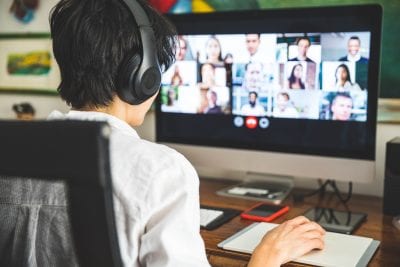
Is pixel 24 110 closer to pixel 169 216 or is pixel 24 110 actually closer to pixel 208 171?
pixel 208 171

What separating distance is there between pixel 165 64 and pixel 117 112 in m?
0.15

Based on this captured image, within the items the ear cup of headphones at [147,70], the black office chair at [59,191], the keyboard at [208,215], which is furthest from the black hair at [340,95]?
the black office chair at [59,191]

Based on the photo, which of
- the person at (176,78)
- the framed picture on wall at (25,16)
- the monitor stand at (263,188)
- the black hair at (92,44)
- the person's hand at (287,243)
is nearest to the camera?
the black hair at (92,44)

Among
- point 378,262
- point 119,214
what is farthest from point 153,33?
point 378,262

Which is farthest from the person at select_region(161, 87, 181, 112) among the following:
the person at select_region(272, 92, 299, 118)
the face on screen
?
the person at select_region(272, 92, 299, 118)

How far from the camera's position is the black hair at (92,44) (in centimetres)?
86

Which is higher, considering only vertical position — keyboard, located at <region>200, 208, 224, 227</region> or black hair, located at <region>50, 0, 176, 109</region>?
black hair, located at <region>50, 0, 176, 109</region>

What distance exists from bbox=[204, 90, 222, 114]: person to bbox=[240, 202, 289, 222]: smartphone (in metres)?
0.33

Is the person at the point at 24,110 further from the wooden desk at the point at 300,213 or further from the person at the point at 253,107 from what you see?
the person at the point at 253,107

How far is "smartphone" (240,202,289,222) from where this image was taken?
4.51 feet

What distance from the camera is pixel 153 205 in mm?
737

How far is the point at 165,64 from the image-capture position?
3.39ft

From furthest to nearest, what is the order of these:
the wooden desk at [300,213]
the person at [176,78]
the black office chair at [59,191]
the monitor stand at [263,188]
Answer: the person at [176,78], the monitor stand at [263,188], the wooden desk at [300,213], the black office chair at [59,191]

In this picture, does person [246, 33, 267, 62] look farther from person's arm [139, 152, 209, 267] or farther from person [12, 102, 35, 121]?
person [12, 102, 35, 121]
